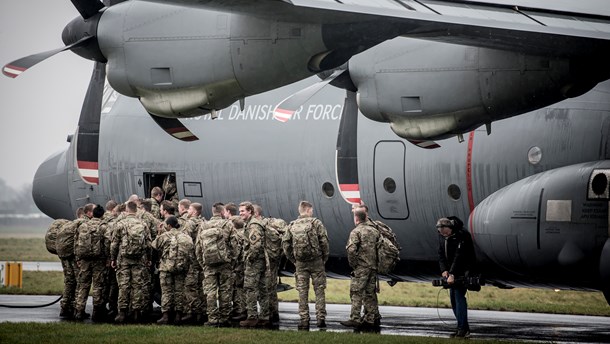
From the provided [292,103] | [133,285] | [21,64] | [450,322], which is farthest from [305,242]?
[21,64]

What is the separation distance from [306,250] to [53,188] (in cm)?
861

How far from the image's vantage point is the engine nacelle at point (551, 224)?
45.5 ft

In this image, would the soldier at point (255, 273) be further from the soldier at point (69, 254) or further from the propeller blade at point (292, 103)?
the soldier at point (69, 254)

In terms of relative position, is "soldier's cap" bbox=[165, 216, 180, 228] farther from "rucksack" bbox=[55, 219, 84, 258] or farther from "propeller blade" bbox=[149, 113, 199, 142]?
"rucksack" bbox=[55, 219, 84, 258]

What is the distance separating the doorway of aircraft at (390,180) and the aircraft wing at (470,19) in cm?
443

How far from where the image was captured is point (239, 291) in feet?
53.3

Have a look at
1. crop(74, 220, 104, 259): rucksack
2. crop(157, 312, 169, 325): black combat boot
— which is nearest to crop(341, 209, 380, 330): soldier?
crop(157, 312, 169, 325): black combat boot

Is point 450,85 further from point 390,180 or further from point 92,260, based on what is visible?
point 92,260

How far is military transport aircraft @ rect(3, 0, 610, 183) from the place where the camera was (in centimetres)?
1132

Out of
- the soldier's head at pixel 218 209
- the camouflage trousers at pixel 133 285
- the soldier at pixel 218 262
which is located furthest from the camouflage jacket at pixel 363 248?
the camouflage trousers at pixel 133 285

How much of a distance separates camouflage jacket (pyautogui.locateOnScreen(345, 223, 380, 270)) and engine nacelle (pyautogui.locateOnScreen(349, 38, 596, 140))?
1.97 meters

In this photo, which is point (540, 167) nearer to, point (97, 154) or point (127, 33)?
point (127, 33)

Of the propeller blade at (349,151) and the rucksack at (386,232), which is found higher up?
the propeller blade at (349,151)

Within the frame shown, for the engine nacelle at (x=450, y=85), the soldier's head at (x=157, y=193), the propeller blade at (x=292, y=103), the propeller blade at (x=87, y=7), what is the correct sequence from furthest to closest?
the soldier's head at (x=157, y=193) → the propeller blade at (x=292, y=103) → the propeller blade at (x=87, y=7) → the engine nacelle at (x=450, y=85)
